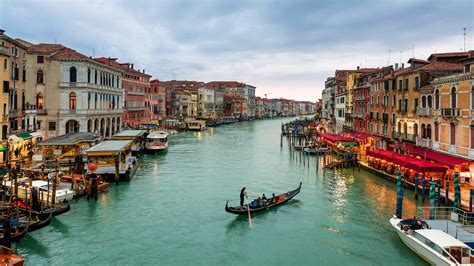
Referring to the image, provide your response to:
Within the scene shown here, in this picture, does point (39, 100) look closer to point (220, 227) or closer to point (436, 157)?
point (220, 227)

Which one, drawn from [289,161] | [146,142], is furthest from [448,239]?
[146,142]

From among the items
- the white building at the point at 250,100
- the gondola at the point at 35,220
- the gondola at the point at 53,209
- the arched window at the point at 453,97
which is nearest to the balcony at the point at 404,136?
the arched window at the point at 453,97

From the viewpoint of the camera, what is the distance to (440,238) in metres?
12.5

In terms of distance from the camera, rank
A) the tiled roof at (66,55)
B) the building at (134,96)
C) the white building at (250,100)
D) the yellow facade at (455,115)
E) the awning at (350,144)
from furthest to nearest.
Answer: the white building at (250,100) < the building at (134,96) < the tiled roof at (66,55) < the awning at (350,144) < the yellow facade at (455,115)

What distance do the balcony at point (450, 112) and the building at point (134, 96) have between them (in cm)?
4329

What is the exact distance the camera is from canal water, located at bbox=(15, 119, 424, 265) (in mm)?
13453

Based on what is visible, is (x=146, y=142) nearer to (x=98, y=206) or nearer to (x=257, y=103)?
(x=98, y=206)

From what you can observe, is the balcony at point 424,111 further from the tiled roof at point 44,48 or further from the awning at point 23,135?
the tiled roof at point 44,48

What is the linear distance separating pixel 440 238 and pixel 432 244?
0.33 metres

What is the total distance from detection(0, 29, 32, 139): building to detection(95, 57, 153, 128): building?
22808 millimetres

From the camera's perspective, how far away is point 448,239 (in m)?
12.3

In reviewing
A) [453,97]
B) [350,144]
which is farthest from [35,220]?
[350,144]

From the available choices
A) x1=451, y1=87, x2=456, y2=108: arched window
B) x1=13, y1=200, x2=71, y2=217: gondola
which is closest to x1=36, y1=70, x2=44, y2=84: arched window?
x1=13, y1=200, x2=71, y2=217: gondola

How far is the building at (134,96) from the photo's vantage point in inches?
2292
